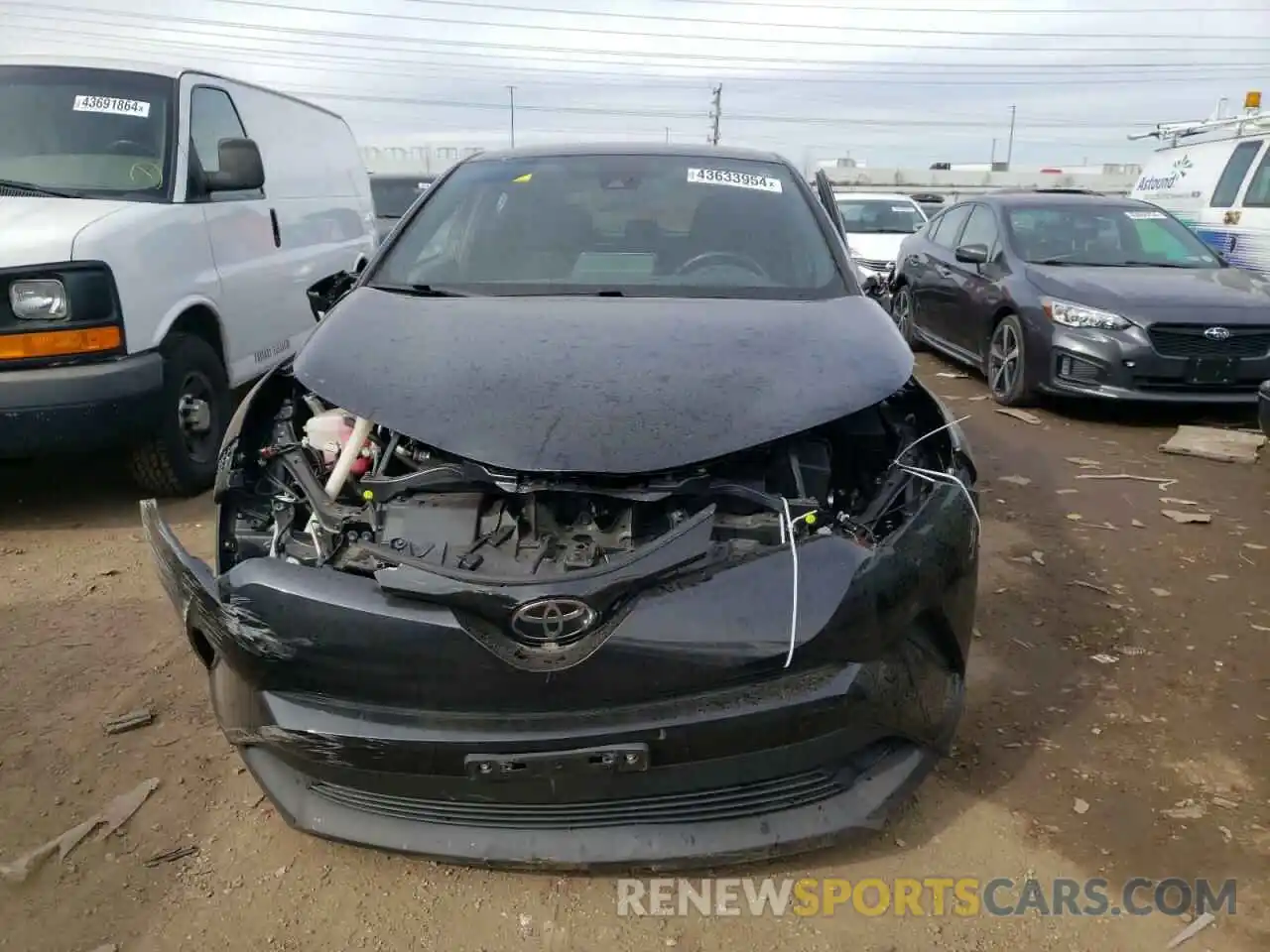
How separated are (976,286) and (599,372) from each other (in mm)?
5984

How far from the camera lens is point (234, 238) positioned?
5.22 m

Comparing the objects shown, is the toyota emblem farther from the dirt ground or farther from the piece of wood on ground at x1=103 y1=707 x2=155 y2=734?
the piece of wood on ground at x1=103 y1=707 x2=155 y2=734

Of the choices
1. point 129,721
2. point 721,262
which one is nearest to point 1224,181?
point 721,262

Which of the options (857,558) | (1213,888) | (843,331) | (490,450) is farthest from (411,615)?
(1213,888)

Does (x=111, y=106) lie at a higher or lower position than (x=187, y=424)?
higher

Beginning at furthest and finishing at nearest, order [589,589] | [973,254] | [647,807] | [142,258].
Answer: [973,254], [142,258], [647,807], [589,589]

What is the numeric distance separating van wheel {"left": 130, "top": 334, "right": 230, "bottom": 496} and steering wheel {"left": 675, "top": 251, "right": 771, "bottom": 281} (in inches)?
101

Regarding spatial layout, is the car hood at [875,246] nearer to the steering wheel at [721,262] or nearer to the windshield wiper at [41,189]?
the steering wheel at [721,262]

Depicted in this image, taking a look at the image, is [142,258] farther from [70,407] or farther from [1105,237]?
[1105,237]

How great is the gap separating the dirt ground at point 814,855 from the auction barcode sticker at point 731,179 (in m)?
1.80

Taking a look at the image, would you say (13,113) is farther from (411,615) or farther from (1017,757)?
(1017,757)

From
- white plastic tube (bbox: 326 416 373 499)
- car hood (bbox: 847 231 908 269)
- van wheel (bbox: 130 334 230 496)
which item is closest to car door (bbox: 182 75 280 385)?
van wheel (bbox: 130 334 230 496)

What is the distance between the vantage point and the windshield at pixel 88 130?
4.66 metres

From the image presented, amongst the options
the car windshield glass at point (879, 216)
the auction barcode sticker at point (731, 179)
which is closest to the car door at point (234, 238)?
the auction barcode sticker at point (731, 179)
